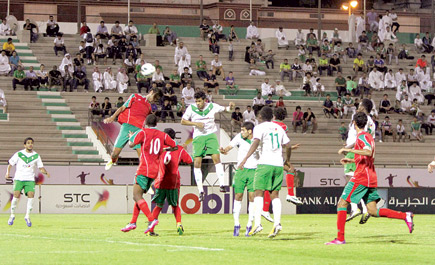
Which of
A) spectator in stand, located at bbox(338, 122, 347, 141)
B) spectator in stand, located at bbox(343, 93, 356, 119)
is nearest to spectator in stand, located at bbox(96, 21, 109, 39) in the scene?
spectator in stand, located at bbox(343, 93, 356, 119)

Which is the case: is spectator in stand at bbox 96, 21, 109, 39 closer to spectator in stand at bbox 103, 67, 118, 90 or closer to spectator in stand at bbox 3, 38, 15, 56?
spectator in stand at bbox 103, 67, 118, 90

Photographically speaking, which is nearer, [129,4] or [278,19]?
[129,4]

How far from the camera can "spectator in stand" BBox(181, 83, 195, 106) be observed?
141 ft

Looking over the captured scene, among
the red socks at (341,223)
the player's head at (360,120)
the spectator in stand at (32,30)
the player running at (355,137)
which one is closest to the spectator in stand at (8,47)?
the spectator in stand at (32,30)

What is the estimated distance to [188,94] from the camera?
43188 mm

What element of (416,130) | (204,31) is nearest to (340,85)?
(416,130)

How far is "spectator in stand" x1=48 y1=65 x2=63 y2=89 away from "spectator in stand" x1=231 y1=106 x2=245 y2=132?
885 centimetres

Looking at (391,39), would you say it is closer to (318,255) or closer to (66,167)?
(66,167)

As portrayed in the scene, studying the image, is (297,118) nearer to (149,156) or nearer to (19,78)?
(19,78)

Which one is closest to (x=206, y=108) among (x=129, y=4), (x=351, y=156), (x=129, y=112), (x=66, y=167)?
(x=129, y=112)

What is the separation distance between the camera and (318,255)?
1325 cm

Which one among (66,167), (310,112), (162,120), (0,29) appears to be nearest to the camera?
(66,167)

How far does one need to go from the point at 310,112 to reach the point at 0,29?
17.3 metres

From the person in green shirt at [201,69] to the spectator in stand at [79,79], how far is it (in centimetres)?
582
